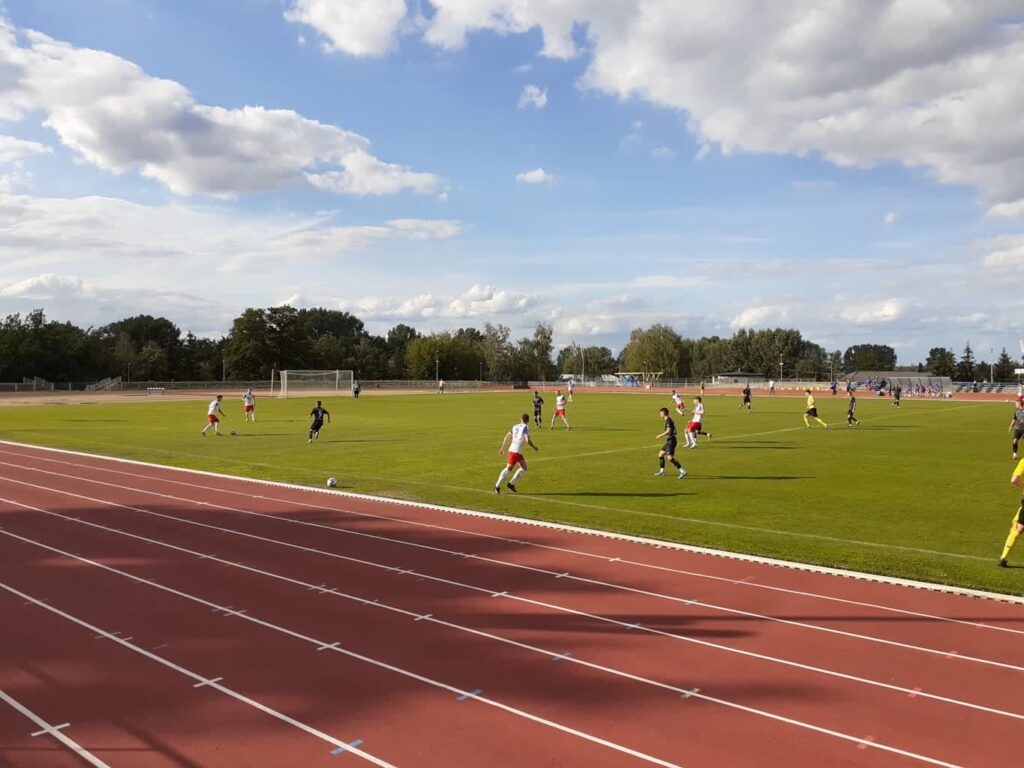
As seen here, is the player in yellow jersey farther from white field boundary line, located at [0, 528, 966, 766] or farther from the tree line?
the tree line

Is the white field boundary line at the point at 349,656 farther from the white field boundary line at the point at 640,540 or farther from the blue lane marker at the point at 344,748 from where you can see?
the white field boundary line at the point at 640,540

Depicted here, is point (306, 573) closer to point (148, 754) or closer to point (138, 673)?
point (138, 673)

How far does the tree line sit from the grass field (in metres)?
61.7

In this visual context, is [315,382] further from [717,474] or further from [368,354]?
[717,474]

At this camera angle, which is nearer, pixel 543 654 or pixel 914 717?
pixel 914 717

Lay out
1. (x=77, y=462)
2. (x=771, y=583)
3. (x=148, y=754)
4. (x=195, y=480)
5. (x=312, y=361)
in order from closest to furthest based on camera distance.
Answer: (x=148, y=754) → (x=771, y=583) → (x=195, y=480) → (x=77, y=462) → (x=312, y=361)

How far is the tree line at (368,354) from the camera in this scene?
311 feet

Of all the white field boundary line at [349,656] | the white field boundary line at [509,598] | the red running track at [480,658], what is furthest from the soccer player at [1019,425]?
the white field boundary line at [349,656]

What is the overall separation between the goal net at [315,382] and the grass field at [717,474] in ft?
123

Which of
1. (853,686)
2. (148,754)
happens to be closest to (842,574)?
(853,686)

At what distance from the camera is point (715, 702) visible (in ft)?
21.5

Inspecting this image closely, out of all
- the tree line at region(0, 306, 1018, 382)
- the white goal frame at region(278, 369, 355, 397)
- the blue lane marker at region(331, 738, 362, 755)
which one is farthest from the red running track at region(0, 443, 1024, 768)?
the tree line at region(0, 306, 1018, 382)

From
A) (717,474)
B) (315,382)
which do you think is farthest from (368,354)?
(717,474)

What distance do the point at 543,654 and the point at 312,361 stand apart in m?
113
